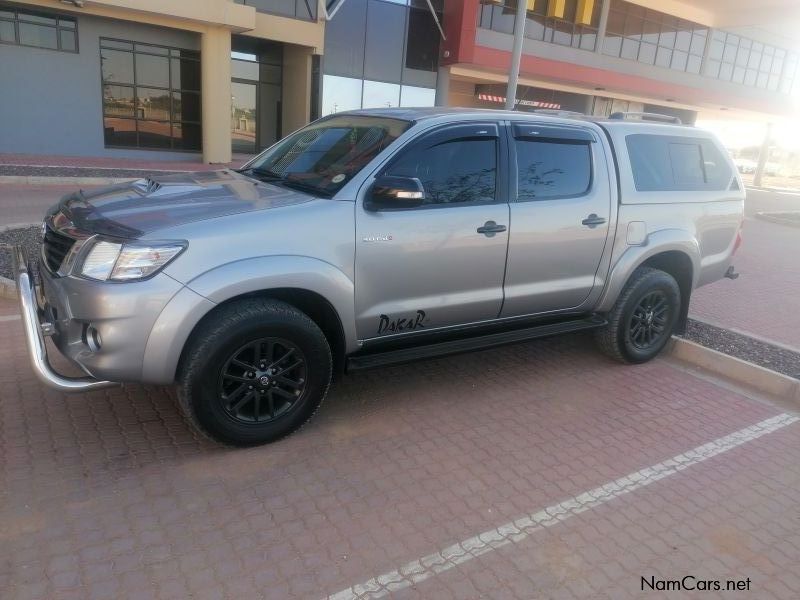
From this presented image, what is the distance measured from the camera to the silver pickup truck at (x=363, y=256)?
3.25 metres

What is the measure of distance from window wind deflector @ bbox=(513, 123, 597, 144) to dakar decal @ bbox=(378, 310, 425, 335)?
4.94 feet

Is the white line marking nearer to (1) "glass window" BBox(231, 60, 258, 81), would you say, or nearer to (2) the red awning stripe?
(1) "glass window" BBox(231, 60, 258, 81)

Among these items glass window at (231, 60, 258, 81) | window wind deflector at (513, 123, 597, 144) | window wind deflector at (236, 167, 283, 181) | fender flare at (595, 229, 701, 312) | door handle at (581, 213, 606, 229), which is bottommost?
fender flare at (595, 229, 701, 312)

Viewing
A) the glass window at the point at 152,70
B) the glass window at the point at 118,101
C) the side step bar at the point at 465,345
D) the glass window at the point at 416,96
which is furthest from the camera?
the glass window at the point at 416,96

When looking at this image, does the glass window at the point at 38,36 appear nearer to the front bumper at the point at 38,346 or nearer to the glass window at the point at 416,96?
the glass window at the point at 416,96

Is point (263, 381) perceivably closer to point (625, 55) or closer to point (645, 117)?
point (645, 117)

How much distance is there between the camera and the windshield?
3.96 m

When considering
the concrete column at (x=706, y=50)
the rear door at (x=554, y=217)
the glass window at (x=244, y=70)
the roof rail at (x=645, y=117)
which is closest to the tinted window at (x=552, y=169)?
the rear door at (x=554, y=217)

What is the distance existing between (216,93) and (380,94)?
5927 mm

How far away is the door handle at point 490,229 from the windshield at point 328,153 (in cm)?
82

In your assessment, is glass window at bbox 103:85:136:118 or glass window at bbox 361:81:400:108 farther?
glass window at bbox 361:81:400:108

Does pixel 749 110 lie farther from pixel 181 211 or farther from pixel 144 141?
pixel 181 211

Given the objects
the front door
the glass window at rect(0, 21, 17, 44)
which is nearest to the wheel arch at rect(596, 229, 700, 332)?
the front door

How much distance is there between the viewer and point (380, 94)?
21094 mm
